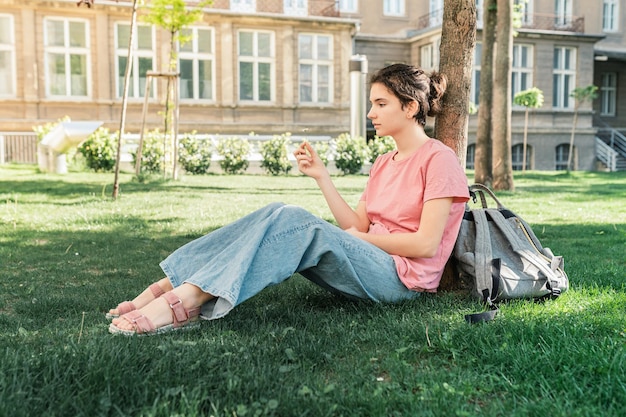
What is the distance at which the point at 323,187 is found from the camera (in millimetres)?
3262

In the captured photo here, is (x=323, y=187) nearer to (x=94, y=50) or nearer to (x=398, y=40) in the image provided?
(x=94, y=50)

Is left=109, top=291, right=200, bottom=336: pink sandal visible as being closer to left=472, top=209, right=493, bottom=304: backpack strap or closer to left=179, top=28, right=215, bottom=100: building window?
left=472, top=209, right=493, bottom=304: backpack strap

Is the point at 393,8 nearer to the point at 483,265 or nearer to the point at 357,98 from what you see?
the point at 357,98

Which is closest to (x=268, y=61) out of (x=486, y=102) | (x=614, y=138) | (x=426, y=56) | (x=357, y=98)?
(x=357, y=98)

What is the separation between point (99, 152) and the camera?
15320 millimetres

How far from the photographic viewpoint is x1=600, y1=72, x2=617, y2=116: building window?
28625mm

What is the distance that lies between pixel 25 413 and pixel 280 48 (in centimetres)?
2154

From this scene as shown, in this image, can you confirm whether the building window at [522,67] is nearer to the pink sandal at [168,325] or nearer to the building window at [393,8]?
the building window at [393,8]

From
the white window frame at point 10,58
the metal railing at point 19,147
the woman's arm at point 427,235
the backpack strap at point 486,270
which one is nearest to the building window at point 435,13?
the white window frame at point 10,58

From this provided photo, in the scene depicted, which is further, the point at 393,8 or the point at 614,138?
the point at 614,138

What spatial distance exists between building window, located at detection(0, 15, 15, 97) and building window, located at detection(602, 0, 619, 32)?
23.3 m

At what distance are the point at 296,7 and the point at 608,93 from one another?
14598 mm

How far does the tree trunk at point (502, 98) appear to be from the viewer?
448 inches

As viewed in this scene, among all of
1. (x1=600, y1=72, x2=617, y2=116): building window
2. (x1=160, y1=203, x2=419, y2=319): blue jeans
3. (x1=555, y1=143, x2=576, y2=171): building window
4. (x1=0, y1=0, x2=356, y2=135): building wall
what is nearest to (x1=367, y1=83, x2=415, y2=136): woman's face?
(x1=160, y1=203, x2=419, y2=319): blue jeans
